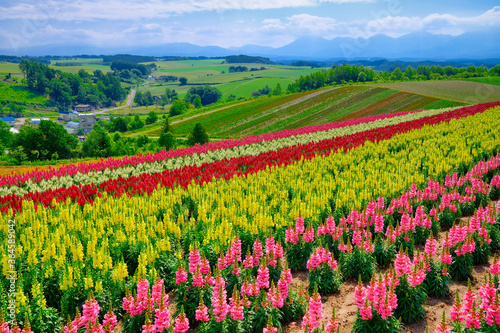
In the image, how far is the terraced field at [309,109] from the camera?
6062cm

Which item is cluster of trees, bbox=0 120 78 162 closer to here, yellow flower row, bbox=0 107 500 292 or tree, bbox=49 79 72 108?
yellow flower row, bbox=0 107 500 292

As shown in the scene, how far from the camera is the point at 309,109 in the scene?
225ft

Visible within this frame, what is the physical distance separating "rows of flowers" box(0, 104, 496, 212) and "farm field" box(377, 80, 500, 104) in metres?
41.2

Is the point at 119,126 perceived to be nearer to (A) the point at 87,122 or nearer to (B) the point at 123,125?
(B) the point at 123,125

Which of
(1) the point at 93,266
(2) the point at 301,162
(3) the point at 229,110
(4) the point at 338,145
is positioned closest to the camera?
(1) the point at 93,266

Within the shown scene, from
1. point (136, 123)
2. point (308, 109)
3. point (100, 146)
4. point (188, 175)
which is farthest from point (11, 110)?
point (188, 175)

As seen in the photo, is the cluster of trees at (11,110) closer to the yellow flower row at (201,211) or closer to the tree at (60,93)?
the tree at (60,93)

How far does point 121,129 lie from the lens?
11356 cm

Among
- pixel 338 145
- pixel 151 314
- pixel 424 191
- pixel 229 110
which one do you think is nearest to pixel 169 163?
pixel 338 145

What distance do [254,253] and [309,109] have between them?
6173 centimetres

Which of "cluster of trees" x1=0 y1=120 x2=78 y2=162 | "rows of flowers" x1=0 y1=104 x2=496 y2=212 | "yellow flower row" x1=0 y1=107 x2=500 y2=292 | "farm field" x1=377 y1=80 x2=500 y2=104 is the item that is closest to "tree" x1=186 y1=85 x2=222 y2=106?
"farm field" x1=377 y1=80 x2=500 y2=104

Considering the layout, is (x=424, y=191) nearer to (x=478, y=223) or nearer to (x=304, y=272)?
(x=478, y=223)

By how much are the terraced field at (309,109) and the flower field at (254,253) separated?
4290cm

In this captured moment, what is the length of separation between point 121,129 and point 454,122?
101 meters
